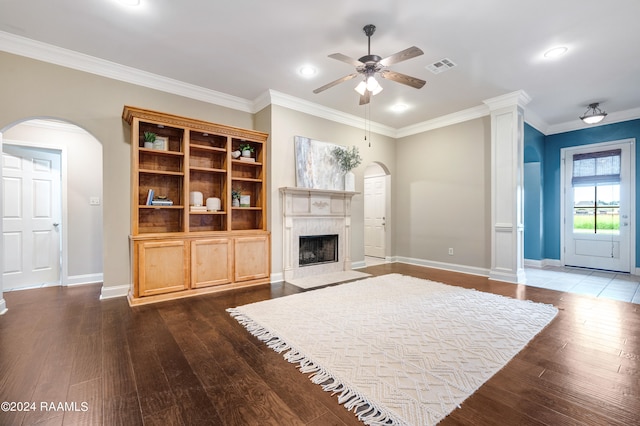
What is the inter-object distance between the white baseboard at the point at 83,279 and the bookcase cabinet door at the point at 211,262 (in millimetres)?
2076

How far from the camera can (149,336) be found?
265 centimetres

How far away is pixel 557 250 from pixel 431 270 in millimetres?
3108

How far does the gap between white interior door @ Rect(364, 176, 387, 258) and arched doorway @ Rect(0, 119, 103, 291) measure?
574cm

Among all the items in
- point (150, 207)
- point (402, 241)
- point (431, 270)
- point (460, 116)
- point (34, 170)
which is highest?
point (460, 116)

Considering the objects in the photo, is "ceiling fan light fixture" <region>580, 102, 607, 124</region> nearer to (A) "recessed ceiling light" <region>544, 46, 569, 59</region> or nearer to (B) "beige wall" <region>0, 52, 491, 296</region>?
(B) "beige wall" <region>0, 52, 491, 296</region>

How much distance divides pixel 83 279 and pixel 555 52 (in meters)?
7.40

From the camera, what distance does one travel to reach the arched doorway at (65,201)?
4.31m

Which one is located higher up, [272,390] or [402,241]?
[402,241]

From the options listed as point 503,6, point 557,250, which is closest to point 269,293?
point 503,6

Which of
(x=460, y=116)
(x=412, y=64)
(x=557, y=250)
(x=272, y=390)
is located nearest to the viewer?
(x=272, y=390)

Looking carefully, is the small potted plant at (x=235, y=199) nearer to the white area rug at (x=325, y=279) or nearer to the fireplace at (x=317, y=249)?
the fireplace at (x=317, y=249)

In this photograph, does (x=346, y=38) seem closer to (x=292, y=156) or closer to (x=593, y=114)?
(x=292, y=156)

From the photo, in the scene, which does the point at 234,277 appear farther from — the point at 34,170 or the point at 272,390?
the point at 34,170

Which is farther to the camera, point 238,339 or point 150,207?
point 150,207
